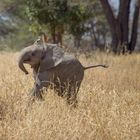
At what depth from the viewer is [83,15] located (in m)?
17.8

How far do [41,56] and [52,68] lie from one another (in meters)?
0.19

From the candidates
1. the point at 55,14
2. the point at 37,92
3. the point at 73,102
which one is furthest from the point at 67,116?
the point at 55,14

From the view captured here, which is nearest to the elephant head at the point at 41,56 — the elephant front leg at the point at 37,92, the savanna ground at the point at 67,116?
the elephant front leg at the point at 37,92

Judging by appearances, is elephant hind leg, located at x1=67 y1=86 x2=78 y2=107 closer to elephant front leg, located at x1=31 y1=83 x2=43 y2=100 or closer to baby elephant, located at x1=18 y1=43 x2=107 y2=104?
baby elephant, located at x1=18 y1=43 x2=107 y2=104

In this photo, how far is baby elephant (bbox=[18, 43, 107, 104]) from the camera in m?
6.23

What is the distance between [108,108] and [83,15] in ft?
40.7

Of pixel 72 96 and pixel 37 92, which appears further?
pixel 37 92

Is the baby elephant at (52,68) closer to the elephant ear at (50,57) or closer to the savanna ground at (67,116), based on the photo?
the elephant ear at (50,57)

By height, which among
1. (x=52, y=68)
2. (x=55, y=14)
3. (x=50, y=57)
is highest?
(x=50, y=57)

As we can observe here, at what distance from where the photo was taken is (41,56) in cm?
630

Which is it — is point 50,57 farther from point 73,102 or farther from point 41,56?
point 73,102

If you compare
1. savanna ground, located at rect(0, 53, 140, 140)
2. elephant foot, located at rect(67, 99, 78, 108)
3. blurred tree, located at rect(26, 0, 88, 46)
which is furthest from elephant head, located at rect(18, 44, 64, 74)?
blurred tree, located at rect(26, 0, 88, 46)

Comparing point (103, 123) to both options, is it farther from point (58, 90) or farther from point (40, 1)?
point (40, 1)

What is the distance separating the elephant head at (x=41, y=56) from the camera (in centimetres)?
620
